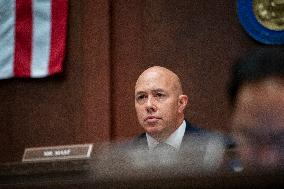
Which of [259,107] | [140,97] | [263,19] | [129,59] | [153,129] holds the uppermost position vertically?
[263,19]

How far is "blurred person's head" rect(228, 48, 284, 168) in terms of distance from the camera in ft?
2.40

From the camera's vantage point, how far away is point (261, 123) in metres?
0.79

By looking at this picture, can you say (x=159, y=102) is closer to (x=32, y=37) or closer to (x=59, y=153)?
(x=32, y=37)

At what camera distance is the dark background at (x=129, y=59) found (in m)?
3.02

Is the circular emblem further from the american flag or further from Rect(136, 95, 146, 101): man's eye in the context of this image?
the american flag

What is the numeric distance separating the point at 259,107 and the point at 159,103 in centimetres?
162

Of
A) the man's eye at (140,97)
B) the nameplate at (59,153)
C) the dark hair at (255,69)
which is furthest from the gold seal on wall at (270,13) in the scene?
the nameplate at (59,153)

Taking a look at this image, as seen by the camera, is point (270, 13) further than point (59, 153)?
Yes

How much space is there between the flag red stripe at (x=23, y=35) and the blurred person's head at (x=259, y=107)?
2211 mm

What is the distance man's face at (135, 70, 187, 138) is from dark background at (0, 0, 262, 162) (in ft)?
1.71

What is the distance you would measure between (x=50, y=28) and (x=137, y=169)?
2.48 metres

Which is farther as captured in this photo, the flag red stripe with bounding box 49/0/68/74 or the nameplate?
the flag red stripe with bounding box 49/0/68/74

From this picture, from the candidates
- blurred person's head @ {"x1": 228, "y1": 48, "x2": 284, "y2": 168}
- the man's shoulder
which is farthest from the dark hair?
the man's shoulder

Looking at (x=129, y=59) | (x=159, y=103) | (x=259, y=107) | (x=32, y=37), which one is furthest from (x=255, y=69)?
(x=32, y=37)
